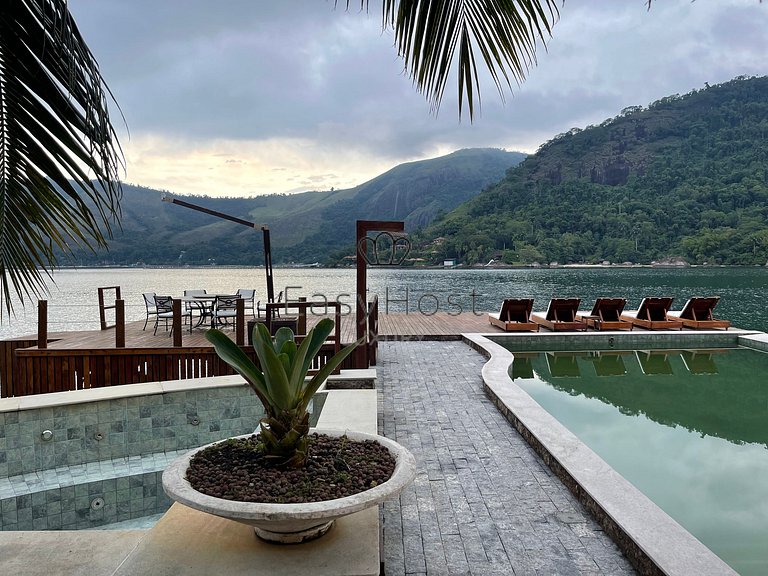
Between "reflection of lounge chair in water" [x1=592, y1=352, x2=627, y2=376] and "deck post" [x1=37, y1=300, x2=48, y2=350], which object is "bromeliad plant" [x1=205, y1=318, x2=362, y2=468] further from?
"reflection of lounge chair in water" [x1=592, y1=352, x2=627, y2=376]

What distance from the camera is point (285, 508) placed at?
6.56 ft

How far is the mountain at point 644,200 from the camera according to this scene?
55125 millimetres

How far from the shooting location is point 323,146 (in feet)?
200

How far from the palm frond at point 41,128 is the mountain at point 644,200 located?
162 ft

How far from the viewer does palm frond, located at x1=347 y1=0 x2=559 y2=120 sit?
1.48m

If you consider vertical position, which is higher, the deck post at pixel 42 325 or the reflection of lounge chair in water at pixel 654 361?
the deck post at pixel 42 325

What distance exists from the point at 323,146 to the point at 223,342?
2400 inches

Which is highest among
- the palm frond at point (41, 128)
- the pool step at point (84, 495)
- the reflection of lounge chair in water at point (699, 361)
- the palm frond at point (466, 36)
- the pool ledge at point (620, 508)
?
the palm frond at point (466, 36)

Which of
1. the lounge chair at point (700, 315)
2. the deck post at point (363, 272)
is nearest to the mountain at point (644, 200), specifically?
the lounge chair at point (700, 315)

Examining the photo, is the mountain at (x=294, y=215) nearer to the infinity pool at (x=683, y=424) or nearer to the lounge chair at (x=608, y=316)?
the lounge chair at (x=608, y=316)

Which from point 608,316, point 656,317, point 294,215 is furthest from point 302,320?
point 294,215

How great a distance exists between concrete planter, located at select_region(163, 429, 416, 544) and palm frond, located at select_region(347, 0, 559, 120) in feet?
4.67

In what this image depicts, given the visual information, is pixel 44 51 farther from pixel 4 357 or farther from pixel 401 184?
pixel 401 184

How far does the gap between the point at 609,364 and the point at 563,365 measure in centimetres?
80
